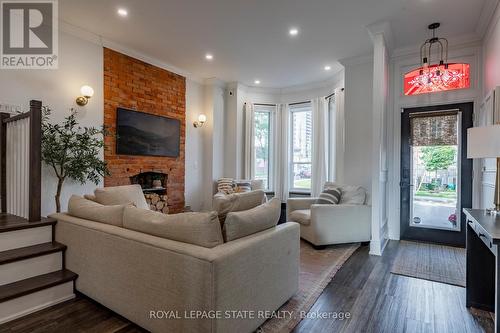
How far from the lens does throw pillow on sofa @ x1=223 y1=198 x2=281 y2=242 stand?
1.82 metres

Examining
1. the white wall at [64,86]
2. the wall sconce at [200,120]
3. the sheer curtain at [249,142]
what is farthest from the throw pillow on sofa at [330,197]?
the white wall at [64,86]

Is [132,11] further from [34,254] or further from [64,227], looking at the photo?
[34,254]

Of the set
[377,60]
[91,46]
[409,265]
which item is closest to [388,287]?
[409,265]

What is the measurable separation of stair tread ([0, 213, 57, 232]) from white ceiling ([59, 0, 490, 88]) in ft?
8.39

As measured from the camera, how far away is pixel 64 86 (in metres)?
3.77

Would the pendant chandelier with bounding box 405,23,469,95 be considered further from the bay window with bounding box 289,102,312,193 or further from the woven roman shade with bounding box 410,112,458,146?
the bay window with bounding box 289,102,312,193

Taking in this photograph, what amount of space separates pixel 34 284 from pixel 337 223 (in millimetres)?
3489

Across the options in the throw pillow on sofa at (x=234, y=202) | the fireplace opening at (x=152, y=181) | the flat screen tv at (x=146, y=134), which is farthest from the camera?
the fireplace opening at (x=152, y=181)

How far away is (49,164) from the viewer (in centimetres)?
352

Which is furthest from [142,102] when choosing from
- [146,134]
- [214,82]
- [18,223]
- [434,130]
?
[434,130]

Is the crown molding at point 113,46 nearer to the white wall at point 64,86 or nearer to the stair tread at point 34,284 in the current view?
the white wall at point 64,86

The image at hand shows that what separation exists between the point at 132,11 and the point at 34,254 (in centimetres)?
294

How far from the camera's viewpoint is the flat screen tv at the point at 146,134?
4496 mm

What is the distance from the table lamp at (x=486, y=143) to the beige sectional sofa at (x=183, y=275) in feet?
5.22
